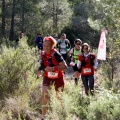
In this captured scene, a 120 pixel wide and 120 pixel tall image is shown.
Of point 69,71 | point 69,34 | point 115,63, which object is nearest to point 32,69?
point 115,63

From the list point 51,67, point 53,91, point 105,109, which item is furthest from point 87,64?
point 105,109

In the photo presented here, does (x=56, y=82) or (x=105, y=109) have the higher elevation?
(x=105, y=109)

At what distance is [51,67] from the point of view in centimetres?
496

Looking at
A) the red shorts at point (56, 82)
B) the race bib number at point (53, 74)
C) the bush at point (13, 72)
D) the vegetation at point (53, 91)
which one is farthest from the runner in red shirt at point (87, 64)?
the race bib number at point (53, 74)

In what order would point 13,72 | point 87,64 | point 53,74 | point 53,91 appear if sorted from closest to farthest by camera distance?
point 53,91 < point 53,74 < point 13,72 < point 87,64

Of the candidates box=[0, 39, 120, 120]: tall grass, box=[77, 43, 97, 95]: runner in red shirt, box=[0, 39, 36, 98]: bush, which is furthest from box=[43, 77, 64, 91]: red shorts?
box=[77, 43, 97, 95]: runner in red shirt

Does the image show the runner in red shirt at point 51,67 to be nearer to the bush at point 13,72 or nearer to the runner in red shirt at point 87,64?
the bush at point 13,72

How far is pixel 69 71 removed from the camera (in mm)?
13852

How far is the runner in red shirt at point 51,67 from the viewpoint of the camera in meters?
4.93

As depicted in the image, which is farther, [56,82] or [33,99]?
[33,99]

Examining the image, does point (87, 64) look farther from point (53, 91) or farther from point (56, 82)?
point (53, 91)

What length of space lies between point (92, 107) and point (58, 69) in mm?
1792

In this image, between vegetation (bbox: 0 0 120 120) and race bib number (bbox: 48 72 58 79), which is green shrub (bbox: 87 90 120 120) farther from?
race bib number (bbox: 48 72 58 79)

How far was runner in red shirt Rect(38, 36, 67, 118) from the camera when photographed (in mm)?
4930
